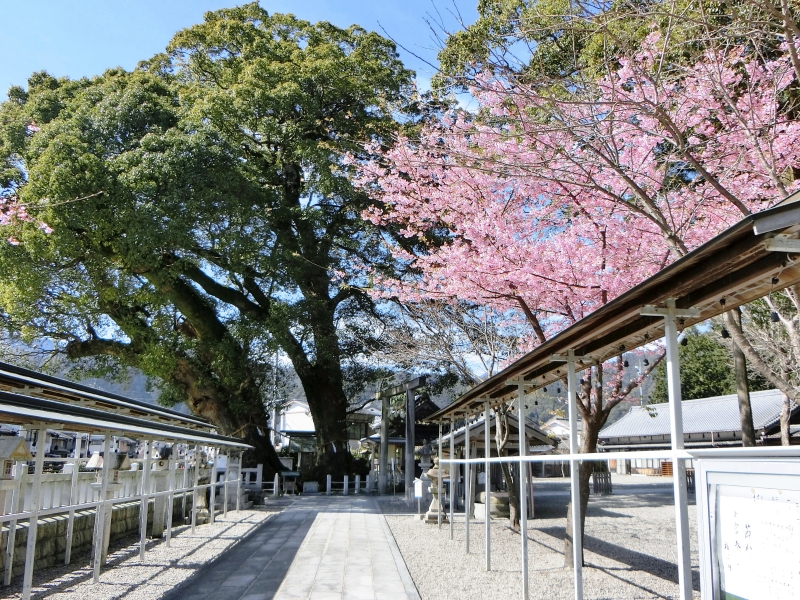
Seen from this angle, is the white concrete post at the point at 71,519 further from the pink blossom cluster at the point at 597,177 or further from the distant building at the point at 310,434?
the distant building at the point at 310,434

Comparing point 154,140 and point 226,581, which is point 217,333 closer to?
point 154,140

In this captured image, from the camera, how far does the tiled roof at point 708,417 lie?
23078mm

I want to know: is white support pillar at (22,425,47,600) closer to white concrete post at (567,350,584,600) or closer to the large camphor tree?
white concrete post at (567,350,584,600)

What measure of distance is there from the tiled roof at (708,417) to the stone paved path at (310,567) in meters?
14.2

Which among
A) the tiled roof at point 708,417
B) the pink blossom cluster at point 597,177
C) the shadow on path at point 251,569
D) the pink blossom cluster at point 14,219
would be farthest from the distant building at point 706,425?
the pink blossom cluster at point 14,219

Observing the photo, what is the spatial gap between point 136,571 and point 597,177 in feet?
23.0

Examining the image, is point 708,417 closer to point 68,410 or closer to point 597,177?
point 597,177

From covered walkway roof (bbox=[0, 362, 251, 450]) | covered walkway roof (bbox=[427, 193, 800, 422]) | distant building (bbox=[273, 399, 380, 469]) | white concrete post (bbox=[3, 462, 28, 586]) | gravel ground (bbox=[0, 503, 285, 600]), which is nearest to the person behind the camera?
covered walkway roof (bbox=[427, 193, 800, 422])

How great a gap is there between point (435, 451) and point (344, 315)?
5.28 metres

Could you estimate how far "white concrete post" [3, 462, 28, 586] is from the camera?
5.57 meters

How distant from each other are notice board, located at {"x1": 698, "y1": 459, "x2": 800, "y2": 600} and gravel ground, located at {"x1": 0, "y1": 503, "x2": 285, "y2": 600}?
16.2 feet

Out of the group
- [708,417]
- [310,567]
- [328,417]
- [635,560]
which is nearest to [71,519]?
[310,567]

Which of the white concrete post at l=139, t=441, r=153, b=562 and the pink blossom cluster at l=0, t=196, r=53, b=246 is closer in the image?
the white concrete post at l=139, t=441, r=153, b=562

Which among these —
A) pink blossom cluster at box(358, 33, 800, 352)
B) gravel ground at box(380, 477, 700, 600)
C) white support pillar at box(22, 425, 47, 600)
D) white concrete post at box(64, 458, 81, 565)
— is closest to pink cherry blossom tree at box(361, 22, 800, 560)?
pink blossom cluster at box(358, 33, 800, 352)
